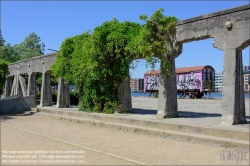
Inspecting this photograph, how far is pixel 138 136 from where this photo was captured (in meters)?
10.4

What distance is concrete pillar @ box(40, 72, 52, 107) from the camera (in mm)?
21708

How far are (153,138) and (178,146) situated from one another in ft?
5.16

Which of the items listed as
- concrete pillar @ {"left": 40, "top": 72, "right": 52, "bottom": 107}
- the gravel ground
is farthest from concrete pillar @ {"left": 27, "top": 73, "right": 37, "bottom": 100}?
the gravel ground

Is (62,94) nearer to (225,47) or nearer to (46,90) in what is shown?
(46,90)

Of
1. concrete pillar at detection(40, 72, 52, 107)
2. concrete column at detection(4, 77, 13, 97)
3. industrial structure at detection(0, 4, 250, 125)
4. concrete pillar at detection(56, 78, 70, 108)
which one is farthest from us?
concrete column at detection(4, 77, 13, 97)

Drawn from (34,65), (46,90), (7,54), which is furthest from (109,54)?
(7,54)

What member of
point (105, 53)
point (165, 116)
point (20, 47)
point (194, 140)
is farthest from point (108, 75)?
point (20, 47)

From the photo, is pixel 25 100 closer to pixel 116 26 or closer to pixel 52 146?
pixel 116 26

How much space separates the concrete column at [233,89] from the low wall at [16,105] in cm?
1472

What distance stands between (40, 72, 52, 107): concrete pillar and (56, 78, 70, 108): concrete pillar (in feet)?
7.78

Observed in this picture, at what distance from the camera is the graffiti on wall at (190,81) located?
3653 centimetres

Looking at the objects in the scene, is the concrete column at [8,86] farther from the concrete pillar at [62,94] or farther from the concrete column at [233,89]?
the concrete column at [233,89]

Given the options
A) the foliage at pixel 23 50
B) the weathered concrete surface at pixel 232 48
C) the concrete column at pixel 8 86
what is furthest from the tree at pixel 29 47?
the weathered concrete surface at pixel 232 48

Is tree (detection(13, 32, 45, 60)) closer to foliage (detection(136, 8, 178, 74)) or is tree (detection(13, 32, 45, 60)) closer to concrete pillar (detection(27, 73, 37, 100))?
concrete pillar (detection(27, 73, 37, 100))
